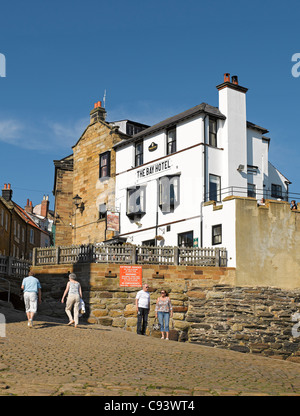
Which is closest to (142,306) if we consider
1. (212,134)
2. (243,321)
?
(243,321)

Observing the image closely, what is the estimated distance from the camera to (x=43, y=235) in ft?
231

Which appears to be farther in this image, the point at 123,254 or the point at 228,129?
the point at 228,129

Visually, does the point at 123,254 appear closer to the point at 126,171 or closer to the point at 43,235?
the point at 126,171

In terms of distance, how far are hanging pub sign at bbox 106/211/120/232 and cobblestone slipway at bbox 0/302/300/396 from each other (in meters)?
16.1

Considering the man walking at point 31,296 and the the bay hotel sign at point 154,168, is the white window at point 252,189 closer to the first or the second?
the the bay hotel sign at point 154,168

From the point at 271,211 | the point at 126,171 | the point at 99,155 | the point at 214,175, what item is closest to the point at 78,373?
the point at 271,211

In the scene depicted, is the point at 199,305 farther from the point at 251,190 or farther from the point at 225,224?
the point at 251,190

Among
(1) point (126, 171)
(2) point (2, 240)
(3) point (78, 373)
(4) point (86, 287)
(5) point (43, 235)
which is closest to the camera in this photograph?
(3) point (78, 373)

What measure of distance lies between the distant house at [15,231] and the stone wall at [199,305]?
2239 cm

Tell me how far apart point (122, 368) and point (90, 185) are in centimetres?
2631

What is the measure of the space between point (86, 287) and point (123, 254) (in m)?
2.14

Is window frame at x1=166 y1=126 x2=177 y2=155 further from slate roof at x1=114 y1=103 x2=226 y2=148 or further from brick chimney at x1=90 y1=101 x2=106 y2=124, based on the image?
brick chimney at x1=90 y1=101 x2=106 y2=124

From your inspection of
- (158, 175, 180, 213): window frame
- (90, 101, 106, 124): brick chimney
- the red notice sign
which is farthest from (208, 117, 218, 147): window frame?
(90, 101, 106, 124): brick chimney

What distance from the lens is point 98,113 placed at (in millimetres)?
39312
